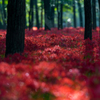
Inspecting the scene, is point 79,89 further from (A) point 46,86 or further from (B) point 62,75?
(B) point 62,75

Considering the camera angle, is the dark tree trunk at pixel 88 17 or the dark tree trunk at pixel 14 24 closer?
the dark tree trunk at pixel 14 24

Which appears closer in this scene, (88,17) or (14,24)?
(14,24)

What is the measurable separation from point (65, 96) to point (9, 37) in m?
4.86

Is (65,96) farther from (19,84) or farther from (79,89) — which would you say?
(19,84)

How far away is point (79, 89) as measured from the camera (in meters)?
3.37

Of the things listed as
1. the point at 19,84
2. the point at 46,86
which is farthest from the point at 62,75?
the point at 19,84

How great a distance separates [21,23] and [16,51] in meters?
1.13

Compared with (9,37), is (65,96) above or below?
below

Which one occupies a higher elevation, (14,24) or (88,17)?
(88,17)

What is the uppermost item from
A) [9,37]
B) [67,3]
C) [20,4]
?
[67,3]

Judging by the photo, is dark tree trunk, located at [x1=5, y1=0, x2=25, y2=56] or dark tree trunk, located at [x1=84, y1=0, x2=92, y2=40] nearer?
dark tree trunk, located at [x1=5, y1=0, x2=25, y2=56]

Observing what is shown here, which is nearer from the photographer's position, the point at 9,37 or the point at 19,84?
the point at 19,84

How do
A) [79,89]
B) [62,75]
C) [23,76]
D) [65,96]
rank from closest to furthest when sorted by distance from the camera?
1. [65,96]
2. [79,89]
3. [23,76]
4. [62,75]

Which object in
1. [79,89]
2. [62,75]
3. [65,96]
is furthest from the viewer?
[62,75]
